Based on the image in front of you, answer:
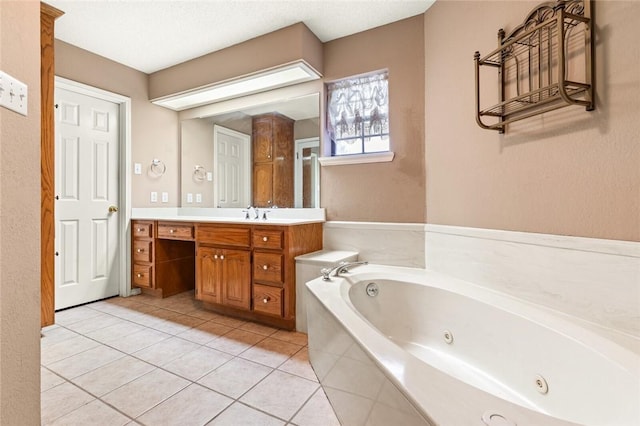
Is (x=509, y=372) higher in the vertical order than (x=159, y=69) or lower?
lower

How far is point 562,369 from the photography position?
109 centimetres

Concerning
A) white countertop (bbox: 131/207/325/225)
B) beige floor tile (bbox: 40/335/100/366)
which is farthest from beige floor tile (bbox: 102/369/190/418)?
white countertop (bbox: 131/207/325/225)

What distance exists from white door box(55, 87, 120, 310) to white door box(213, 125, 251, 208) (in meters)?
0.98

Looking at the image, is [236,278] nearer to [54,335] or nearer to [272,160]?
[272,160]

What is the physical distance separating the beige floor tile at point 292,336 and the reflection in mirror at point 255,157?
1100 millimetres

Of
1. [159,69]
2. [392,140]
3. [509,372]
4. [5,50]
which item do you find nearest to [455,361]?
[509,372]

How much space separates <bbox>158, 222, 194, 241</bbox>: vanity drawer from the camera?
8.61 ft

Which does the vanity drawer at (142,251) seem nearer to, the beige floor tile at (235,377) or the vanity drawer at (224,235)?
the vanity drawer at (224,235)

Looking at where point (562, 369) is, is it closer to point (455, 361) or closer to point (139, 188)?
point (455, 361)

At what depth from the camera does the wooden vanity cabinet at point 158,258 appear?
2.85 meters

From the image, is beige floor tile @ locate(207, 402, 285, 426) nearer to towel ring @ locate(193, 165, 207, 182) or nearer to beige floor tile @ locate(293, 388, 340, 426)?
beige floor tile @ locate(293, 388, 340, 426)

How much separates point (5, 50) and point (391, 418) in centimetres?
155

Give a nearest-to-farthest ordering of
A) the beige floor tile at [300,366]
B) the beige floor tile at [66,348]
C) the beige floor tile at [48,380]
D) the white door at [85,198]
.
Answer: the beige floor tile at [48,380] → the beige floor tile at [300,366] → the beige floor tile at [66,348] → the white door at [85,198]

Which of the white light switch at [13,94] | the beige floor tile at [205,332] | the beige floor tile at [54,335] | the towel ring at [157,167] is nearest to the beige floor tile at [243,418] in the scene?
the beige floor tile at [205,332]
